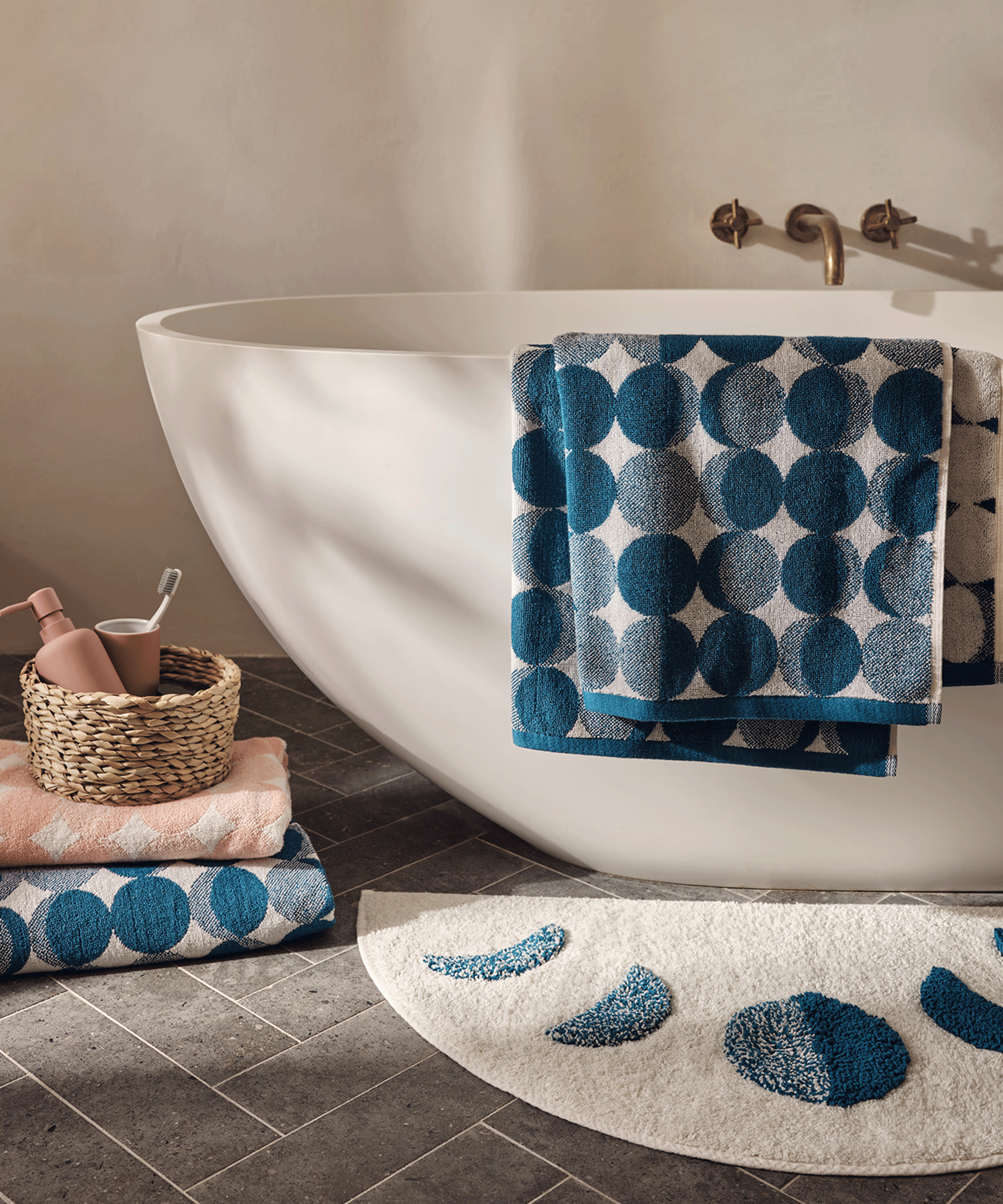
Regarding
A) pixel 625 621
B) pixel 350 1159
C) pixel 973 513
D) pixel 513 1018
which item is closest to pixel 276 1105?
pixel 350 1159

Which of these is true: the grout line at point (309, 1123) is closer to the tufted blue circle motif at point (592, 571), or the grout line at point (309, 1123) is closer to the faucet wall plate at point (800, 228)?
the tufted blue circle motif at point (592, 571)

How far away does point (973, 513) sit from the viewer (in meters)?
1.22

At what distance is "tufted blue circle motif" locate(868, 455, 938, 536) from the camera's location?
1191 mm

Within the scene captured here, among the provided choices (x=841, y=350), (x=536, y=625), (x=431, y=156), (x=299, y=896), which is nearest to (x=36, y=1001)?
(x=299, y=896)

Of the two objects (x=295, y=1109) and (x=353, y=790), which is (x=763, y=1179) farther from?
(x=353, y=790)

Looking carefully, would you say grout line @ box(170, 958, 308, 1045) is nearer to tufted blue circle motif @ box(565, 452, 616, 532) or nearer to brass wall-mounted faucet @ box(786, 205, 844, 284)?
tufted blue circle motif @ box(565, 452, 616, 532)

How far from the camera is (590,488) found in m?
1.23

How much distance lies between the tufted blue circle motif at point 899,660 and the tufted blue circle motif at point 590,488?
1.00 ft

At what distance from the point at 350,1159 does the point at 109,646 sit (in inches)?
30.5

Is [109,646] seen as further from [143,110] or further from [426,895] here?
[143,110]

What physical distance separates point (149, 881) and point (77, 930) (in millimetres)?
100

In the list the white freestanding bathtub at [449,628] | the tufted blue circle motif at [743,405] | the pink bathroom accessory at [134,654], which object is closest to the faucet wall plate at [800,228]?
the white freestanding bathtub at [449,628]

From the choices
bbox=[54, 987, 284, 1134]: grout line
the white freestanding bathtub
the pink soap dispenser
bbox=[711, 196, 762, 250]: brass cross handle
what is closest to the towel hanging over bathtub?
the white freestanding bathtub

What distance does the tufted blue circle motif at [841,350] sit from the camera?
119 centimetres
